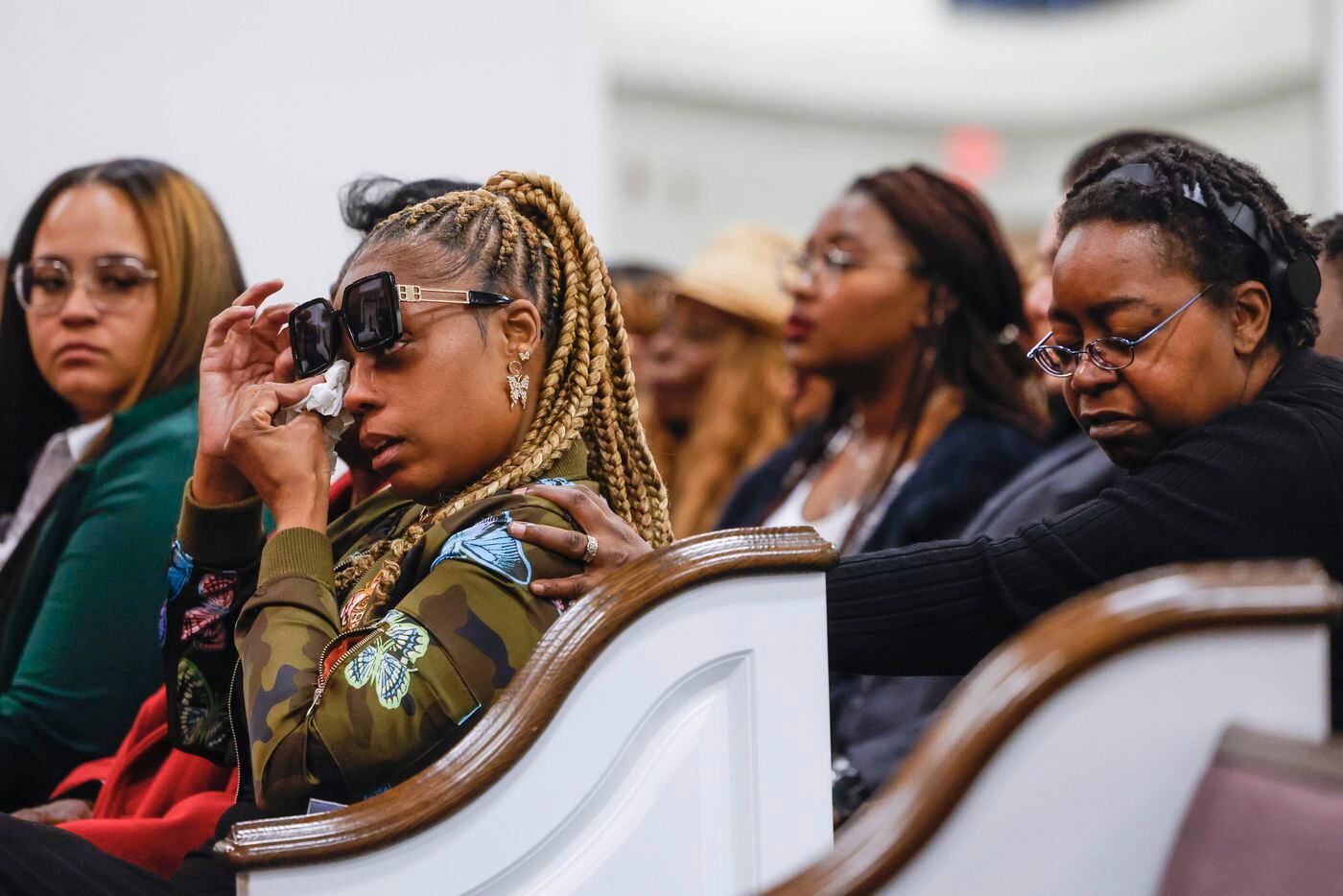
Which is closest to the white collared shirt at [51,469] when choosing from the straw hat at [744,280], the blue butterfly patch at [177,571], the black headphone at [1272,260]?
the blue butterfly patch at [177,571]

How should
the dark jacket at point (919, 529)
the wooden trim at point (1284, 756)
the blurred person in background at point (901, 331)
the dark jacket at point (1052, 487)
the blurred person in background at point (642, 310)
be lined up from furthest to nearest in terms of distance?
the blurred person in background at point (642, 310) < the blurred person in background at point (901, 331) < the dark jacket at point (919, 529) < the dark jacket at point (1052, 487) < the wooden trim at point (1284, 756)

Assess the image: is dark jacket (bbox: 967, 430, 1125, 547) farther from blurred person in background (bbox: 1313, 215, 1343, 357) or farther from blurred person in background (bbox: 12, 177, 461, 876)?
blurred person in background (bbox: 12, 177, 461, 876)

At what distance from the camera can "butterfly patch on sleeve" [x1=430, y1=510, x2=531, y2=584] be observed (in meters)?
1.33

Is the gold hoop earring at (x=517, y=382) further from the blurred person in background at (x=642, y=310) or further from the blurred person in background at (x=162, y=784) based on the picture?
the blurred person in background at (x=642, y=310)

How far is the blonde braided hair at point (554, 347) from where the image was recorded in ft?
4.95

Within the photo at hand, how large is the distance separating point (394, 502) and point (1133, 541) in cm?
87

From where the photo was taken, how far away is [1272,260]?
1.47 m

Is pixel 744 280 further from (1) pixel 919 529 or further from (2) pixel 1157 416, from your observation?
(2) pixel 1157 416

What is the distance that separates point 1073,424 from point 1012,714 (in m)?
1.61

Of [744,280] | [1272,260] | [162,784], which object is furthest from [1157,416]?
[744,280]

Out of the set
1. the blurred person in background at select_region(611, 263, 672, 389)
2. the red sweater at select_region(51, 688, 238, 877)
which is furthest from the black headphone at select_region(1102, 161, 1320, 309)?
the blurred person in background at select_region(611, 263, 672, 389)

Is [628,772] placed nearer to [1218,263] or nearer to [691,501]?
[1218,263]

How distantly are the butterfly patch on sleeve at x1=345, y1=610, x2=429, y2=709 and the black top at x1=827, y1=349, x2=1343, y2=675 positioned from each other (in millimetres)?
459

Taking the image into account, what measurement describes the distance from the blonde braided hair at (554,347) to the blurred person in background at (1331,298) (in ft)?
3.04
